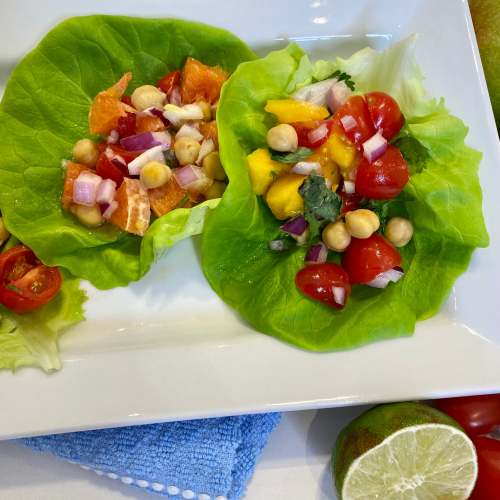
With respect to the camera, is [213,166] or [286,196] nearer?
[286,196]

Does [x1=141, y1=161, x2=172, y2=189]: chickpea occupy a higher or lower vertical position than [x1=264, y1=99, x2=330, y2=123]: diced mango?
lower

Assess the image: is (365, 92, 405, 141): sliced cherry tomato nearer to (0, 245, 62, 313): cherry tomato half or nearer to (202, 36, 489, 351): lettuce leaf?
(202, 36, 489, 351): lettuce leaf

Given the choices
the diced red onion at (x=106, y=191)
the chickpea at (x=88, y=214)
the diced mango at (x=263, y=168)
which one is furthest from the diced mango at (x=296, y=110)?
the chickpea at (x=88, y=214)

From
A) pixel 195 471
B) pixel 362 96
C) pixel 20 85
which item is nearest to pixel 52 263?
pixel 20 85

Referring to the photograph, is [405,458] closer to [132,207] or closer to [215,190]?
[215,190]

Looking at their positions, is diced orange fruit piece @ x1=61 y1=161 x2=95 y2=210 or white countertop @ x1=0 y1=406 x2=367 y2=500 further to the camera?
white countertop @ x1=0 y1=406 x2=367 y2=500

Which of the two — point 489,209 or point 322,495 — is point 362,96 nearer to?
point 489,209

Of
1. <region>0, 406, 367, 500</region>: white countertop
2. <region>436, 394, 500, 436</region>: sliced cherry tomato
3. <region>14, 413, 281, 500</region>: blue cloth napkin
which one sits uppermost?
<region>14, 413, 281, 500</region>: blue cloth napkin

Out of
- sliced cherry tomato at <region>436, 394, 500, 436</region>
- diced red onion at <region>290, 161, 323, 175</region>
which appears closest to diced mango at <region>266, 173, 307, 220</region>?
diced red onion at <region>290, 161, 323, 175</region>

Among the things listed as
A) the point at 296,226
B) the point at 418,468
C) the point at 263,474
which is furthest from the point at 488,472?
the point at 296,226
